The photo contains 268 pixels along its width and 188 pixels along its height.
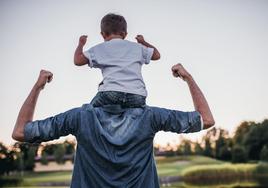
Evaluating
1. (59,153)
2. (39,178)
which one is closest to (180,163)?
(59,153)

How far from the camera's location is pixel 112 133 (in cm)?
76

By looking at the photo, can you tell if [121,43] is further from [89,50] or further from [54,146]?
Answer: [54,146]

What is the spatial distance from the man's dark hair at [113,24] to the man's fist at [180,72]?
0.12m

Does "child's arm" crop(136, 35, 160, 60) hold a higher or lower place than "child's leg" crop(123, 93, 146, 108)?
higher

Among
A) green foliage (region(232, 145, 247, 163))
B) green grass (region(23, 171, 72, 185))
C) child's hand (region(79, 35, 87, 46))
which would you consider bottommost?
green grass (region(23, 171, 72, 185))

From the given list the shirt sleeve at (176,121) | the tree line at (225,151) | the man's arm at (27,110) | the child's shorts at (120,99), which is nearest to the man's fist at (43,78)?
the man's arm at (27,110)

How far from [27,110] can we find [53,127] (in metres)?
0.06

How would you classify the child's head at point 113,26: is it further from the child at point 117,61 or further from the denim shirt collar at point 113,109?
the denim shirt collar at point 113,109

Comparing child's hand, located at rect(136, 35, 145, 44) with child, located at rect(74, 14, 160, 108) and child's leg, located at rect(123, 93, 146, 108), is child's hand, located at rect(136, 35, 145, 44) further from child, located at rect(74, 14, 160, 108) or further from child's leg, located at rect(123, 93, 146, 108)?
child's leg, located at rect(123, 93, 146, 108)

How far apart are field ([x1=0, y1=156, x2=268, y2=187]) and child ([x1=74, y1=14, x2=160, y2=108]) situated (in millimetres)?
8257

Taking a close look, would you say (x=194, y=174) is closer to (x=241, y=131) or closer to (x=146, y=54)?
(x=241, y=131)

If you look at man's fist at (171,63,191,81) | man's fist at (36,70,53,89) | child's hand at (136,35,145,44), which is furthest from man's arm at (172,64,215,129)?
man's fist at (36,70,53,89)

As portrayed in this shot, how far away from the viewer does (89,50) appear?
2.79 feet

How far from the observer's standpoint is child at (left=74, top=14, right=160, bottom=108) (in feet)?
2.57
